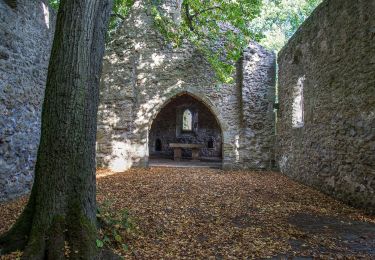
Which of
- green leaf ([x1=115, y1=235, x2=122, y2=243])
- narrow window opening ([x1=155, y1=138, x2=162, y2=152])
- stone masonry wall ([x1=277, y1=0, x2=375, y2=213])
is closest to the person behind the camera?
green leaf ([x1=115, y1=235, x2=122, y2=243])

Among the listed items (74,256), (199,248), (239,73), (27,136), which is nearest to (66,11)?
(74,256)

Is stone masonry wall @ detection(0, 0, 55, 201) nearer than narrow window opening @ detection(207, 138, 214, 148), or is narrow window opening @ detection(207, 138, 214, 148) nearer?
stone masonry wall @ detection(0, 0, 55, 201)

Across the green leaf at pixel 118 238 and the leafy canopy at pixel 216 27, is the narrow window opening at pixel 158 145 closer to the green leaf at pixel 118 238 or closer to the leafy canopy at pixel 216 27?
the leafy canopy at pixel 216 27

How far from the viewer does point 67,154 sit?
8.61 feet

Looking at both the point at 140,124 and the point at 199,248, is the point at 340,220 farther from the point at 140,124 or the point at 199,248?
the point at 140,124

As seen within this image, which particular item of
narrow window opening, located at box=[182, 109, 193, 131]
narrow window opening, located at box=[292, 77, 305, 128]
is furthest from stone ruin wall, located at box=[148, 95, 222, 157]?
narrow window opening, located at box=[292, 77, 305, 128]

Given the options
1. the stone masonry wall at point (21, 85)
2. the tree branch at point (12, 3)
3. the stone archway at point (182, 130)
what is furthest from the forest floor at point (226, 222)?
the stone archway at point (182, 130)

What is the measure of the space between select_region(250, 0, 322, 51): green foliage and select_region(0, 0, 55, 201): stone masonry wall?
14172mm

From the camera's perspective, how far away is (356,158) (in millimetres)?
5250

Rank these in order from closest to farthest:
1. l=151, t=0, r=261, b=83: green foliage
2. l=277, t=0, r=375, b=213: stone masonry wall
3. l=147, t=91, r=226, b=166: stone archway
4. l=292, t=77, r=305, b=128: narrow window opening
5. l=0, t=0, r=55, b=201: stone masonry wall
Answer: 1. l=277, t=0, r=375, b=213: stone masonry wall
2. l=0, t=0, r=55, b=201: stone masonry wall
3. l=151, t=0, r=261, b=83: green foliage
4. l=292, t=77, r=305, b=128: narrow window opening
5. l=147, t=91, r=226, b=166: stone archway

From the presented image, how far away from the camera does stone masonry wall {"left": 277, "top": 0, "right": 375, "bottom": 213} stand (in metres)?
4.98

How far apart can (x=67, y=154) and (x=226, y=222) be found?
258 centimetres

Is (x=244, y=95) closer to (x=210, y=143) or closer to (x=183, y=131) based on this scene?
(x=210, y=143)

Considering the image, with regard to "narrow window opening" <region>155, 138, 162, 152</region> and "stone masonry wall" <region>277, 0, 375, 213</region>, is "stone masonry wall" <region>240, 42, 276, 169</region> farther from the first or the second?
"narrow window opening" <region>155, 138, 162, 152</region>
